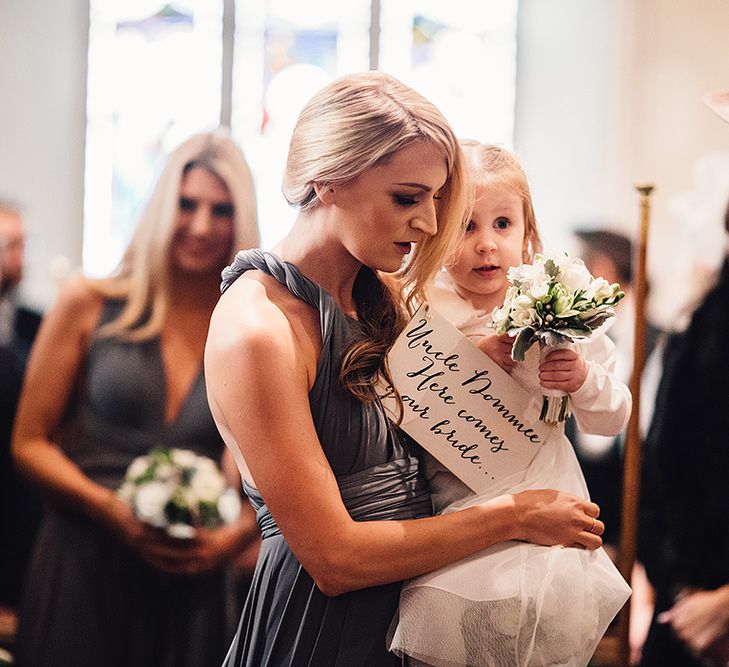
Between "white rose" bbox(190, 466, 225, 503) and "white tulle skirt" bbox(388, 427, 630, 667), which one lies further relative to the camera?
"white rose" bbox(190, 466, 225, 503)

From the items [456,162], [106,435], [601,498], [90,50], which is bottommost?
[601,498]

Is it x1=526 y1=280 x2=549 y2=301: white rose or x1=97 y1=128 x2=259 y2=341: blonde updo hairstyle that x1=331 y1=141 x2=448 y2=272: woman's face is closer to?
x1=526 y1=280 x2=549 y2=301: white rose

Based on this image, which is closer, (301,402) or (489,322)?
(301,402)

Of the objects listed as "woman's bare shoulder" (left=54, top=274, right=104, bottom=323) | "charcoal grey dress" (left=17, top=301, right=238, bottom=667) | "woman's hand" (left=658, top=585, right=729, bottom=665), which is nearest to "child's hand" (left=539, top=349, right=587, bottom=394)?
"woman's hand" (left=658, top=585, right=729, bottom=665)

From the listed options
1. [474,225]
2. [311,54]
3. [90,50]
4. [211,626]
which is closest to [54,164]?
[90,50]

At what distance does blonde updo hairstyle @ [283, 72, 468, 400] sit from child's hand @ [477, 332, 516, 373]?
13cm

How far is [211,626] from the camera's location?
3.61m

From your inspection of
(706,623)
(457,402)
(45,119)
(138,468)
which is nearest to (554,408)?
(457,402)

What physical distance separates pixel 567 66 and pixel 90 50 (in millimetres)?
2672

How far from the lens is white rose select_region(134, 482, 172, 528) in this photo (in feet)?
11.5

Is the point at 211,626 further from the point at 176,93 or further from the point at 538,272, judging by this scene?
the point at 176,93

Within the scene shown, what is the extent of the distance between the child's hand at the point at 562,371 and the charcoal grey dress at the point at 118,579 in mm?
2172

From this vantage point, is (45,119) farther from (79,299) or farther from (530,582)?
(530,582)

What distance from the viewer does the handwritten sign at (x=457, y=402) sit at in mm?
1666
